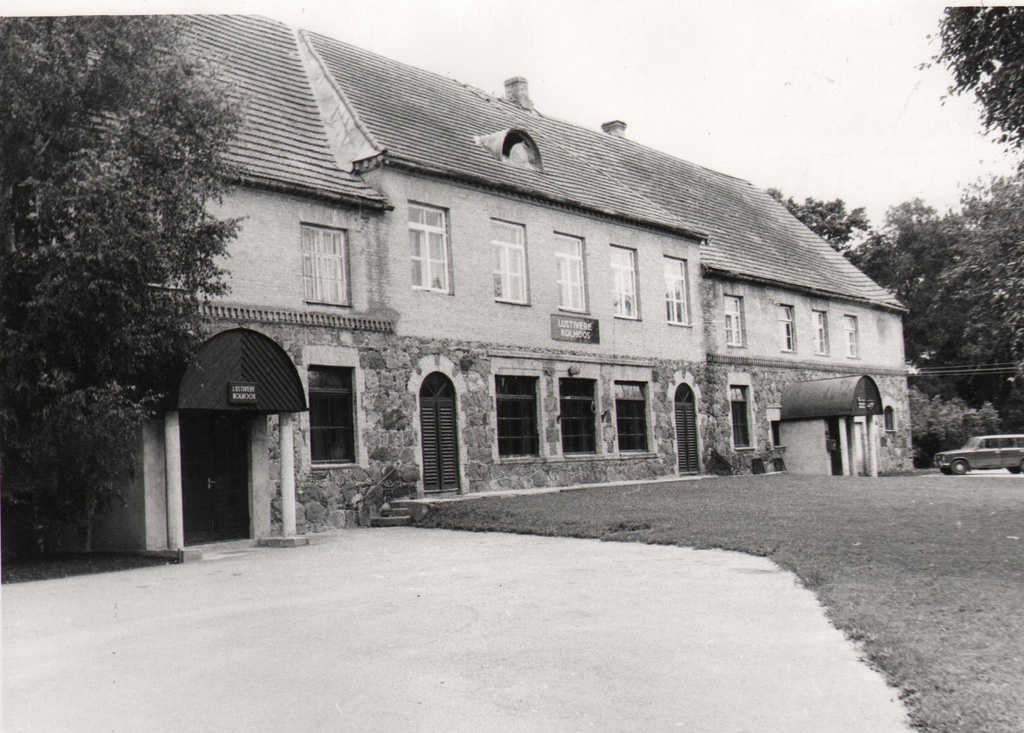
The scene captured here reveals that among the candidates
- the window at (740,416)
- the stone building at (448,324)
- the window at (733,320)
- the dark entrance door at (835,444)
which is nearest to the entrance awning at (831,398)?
the stone building at (448,324)

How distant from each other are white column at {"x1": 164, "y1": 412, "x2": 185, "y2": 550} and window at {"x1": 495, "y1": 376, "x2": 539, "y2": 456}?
8.78 metres

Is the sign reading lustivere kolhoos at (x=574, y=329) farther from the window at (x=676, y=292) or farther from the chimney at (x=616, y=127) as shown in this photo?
the chimney at (x=616, y=127)

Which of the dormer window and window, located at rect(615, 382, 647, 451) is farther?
window, located at rect(615, 382, 647, 451)

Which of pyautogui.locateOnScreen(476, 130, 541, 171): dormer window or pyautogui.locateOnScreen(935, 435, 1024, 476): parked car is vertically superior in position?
pyautogui.locateOnScreen(476, 130, 541, 171): dormer window

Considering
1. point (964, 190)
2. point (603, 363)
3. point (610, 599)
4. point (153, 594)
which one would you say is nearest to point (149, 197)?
point (153, 594)

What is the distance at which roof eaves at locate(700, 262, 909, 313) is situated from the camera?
29.1m

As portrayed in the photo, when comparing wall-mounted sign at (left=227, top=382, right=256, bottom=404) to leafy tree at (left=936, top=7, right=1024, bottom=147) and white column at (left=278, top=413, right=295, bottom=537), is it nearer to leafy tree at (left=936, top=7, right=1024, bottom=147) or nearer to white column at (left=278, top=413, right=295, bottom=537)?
white column at (left=278, top=413, right=295, bottom=537)

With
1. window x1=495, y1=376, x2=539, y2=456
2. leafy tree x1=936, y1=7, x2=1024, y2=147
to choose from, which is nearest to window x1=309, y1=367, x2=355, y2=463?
window x1=495, y1=376, x2=539, y2=456

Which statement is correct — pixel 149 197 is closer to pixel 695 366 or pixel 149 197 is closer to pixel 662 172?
pixel 695 366

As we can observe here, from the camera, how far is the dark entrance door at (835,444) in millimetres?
31141

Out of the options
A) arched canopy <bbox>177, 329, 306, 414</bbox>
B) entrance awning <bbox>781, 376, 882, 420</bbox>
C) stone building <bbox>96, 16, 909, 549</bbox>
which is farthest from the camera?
entrance awning <bbox>781, 376, 882, 420</bbox>

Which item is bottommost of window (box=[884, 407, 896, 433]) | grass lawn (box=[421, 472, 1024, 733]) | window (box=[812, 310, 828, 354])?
grass lawn (box=[421, 472, 1024, 733])

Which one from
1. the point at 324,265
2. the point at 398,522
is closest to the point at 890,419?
the point at 398,522

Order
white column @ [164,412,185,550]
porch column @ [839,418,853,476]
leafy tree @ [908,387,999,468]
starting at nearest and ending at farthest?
white column @ [164,412,185,550], porch column @ [839,418,853,476], leafy tree @ [908,387,999,468]
